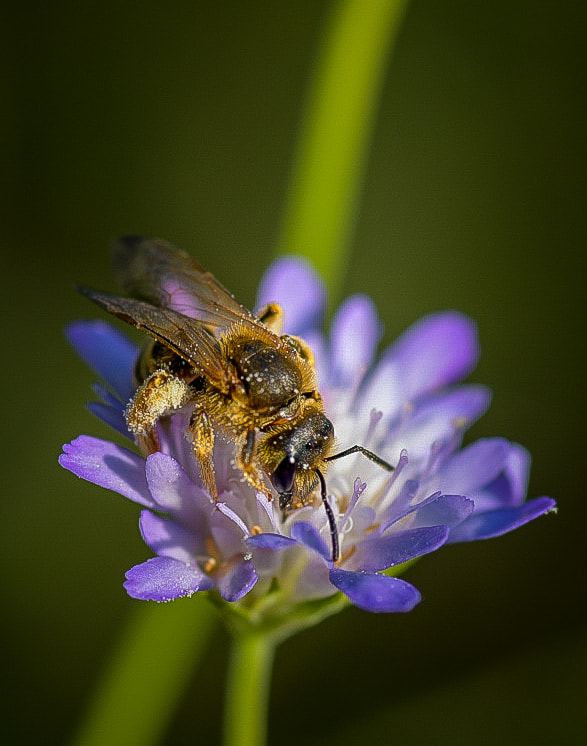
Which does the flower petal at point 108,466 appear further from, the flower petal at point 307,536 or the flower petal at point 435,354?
the flower petal at point 435,354

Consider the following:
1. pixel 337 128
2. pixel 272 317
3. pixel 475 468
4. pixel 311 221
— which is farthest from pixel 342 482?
pixel 337 128

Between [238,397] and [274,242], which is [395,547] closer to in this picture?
[238,397]

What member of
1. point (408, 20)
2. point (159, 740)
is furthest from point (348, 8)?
point (159, 740)

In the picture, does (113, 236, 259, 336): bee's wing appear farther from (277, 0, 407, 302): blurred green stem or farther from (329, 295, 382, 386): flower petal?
(277, 0, 407, 302): blurred green stem

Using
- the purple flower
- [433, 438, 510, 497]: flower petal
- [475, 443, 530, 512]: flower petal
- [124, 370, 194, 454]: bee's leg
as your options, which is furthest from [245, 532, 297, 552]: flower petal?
[475, 443, 530, 512]: flower petal

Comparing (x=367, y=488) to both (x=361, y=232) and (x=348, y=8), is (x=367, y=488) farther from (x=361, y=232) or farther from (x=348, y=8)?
(x=361, y=232)

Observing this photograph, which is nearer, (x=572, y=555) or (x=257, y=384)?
(x=257, y=384)

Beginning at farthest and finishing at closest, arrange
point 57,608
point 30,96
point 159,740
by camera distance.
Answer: point 30,96 → point 57,608 → point 159,740
